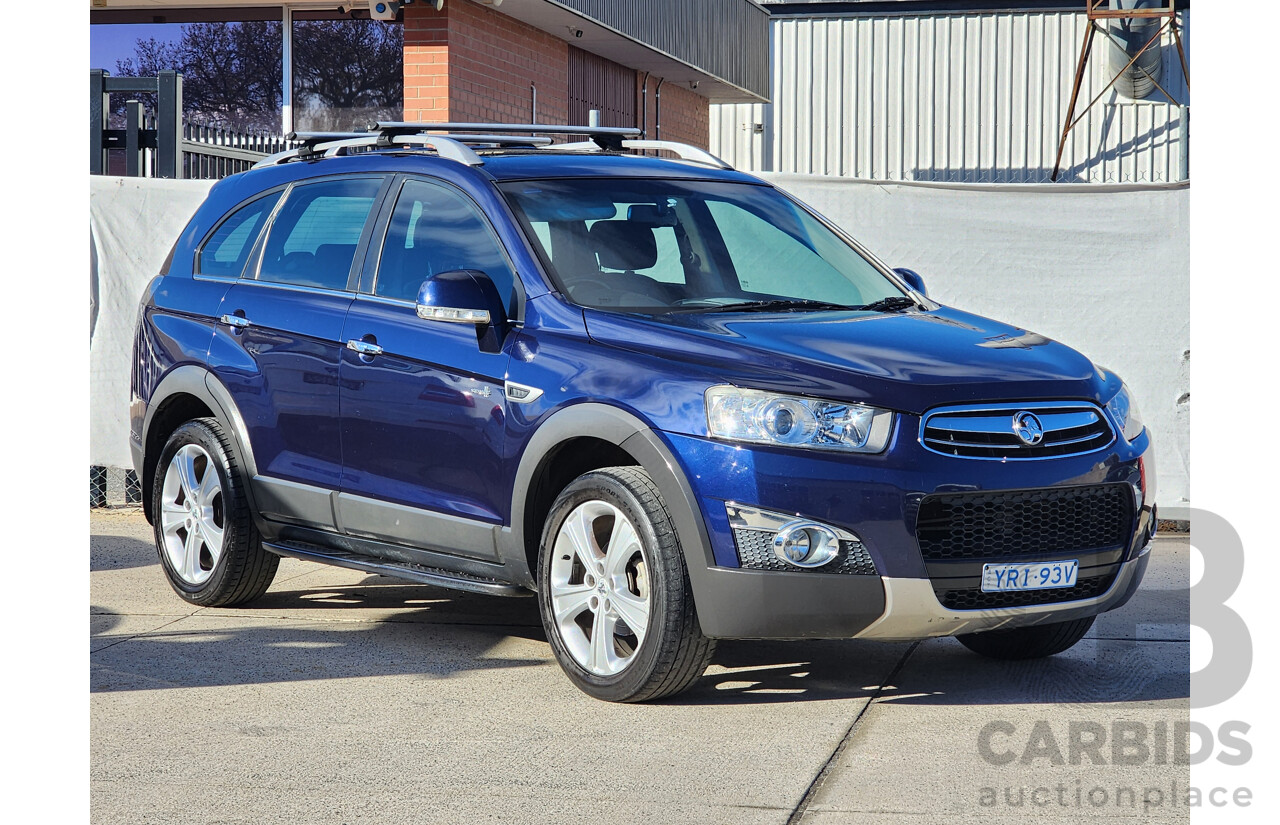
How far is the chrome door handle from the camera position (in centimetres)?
671

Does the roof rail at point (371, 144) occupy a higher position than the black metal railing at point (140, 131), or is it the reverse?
the black metal railing at point (140, 131)

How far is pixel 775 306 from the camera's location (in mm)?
5824

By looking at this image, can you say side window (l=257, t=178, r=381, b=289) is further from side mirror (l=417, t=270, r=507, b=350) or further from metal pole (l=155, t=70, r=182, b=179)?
metal pole (l=155, t=70, r=182, b=179)

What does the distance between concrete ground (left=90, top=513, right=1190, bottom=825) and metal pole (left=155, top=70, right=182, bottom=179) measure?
463 centimetres

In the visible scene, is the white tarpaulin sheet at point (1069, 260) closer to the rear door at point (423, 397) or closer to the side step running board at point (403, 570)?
the rear door at point (423, 397)

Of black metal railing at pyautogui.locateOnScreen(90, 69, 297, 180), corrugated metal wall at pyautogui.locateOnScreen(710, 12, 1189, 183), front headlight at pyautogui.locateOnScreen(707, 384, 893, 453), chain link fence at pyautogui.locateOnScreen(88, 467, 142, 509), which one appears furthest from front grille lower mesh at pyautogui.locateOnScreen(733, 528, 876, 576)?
corrugated metal wall at pyautogui.locateOnScreen(710, 12, 1189, 183)

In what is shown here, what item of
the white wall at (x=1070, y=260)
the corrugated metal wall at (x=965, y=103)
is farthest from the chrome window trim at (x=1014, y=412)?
the corrugated metal wall at (x=965, y=103)

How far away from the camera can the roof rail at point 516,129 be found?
6762mm

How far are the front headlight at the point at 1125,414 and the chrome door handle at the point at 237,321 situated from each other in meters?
3.57

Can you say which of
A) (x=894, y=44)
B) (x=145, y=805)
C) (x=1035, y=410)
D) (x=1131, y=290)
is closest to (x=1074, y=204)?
(x=1131, y=290)

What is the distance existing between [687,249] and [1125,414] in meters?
1.83

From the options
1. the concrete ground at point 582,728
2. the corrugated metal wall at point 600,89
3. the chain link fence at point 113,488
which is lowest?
the concrete ground at point 582,728

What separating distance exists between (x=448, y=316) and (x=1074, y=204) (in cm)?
458

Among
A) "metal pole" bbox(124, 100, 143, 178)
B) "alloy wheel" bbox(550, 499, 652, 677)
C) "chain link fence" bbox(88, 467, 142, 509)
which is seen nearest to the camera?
"alloy wheel" bbox(550, 499, 652, 677)
